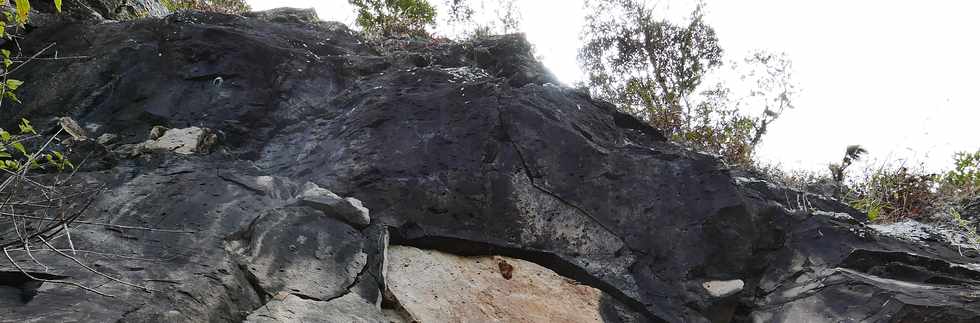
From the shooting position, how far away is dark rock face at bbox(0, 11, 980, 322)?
391 centimetres

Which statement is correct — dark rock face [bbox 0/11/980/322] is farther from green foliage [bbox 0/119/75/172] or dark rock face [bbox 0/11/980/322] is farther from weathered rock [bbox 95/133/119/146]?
green foliage [bbox 0/119/75/172]

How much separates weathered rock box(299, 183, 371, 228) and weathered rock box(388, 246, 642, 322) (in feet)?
1.05

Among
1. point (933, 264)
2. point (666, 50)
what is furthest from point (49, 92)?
point (666, 50)

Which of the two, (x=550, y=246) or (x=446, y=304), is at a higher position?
(x=550, y=246)

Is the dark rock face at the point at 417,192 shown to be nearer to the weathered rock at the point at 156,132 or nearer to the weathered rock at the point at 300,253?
the weathered rock at the point at 300,253

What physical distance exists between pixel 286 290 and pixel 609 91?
990cm

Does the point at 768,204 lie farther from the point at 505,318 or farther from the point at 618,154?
the point at 505,318

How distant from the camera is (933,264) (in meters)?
4.93

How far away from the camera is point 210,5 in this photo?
10344 mm

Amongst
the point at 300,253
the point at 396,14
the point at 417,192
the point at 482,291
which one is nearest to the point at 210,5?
the point at 396,14

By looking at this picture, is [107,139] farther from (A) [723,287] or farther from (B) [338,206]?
(A) [723,287]

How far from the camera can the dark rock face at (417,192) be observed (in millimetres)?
3912

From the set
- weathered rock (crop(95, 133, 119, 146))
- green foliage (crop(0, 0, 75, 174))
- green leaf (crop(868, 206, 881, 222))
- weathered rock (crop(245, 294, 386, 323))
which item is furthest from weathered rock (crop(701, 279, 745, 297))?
weathered rock (crop(95, 133, 119, 146))

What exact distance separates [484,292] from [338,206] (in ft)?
3.83
